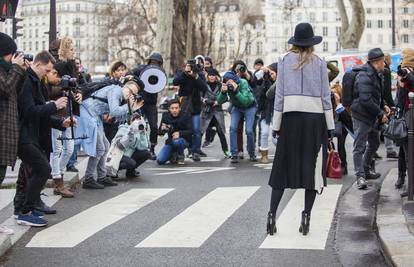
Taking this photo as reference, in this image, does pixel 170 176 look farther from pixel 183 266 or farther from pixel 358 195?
pixel 183 266

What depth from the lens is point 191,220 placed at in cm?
883

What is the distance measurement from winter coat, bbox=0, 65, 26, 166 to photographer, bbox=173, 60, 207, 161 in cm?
745

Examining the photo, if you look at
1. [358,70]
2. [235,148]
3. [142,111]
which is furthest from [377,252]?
[142,111]

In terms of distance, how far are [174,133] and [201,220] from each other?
5.62m

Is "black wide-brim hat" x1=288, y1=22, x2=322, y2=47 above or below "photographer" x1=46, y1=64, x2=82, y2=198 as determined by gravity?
above

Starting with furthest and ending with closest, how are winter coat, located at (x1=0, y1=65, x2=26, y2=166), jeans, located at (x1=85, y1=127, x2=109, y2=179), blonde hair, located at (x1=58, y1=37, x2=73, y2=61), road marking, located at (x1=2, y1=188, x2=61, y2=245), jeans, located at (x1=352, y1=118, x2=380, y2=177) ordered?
jeans, located at (x1=85, y1=127, x2=109, y2=179) < jeans, located at (x1=352, y1=118, x2=380, y2=177) < blonde hair, located at (x1=58, y1=37, x2=73, y2=61) < road marking, located at (x1=2, y1=188, x2=61, y2=245) < winter coat, located at (x1=0, y1=65, x2=26, y2=166)

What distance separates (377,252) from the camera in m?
7.23

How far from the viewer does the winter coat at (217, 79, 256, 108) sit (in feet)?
47.7

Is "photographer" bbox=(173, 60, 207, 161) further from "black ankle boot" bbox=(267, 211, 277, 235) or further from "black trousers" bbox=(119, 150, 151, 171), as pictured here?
"black ankle boot" bbox=(267, 211, 277, 235)

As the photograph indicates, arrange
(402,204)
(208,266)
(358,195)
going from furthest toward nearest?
(358,195)
(402,204)
(208,266)

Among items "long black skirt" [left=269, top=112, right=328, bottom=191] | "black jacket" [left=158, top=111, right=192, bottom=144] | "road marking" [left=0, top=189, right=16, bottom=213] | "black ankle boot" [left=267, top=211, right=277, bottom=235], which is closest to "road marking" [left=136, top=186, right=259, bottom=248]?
"black ankle boot" [left=267, top=211, right=277, bottom=235]

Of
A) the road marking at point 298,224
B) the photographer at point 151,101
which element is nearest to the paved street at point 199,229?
the road marking at point 298,224

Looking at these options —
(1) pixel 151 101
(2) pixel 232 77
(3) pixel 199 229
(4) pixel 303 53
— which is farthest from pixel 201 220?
(1) pixel 151 101

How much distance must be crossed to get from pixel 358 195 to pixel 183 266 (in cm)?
410
